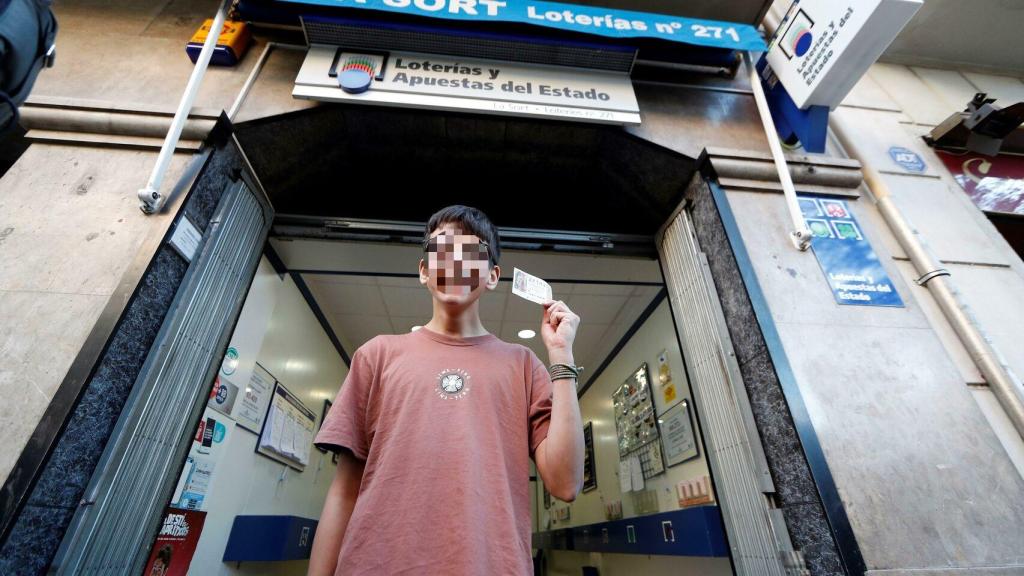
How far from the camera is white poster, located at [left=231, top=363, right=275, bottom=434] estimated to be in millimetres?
2420

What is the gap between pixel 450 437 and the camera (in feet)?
3.14

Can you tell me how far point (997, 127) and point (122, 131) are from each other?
4775 millimetres

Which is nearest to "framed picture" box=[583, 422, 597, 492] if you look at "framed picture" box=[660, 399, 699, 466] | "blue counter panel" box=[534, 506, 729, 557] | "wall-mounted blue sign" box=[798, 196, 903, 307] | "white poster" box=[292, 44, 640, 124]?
"blue counter panel" box=[534, 506, 729, 557]

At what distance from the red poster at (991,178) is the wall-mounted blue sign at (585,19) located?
155 centimetres

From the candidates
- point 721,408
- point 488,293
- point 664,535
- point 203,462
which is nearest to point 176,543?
point 203,462

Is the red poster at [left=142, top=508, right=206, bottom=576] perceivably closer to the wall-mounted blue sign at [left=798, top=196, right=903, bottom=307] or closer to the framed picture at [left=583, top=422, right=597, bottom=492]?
the wall-mounted blue sign at [left=798, top=196, right=903, bottom=307]

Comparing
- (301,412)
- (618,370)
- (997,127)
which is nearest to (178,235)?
(301,412)

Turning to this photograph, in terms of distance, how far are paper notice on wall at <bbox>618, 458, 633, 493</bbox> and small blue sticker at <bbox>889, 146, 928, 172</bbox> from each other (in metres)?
2.96

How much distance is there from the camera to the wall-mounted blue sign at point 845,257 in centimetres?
176

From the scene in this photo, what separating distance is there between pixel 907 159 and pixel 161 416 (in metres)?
4.04

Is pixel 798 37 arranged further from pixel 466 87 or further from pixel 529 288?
pixel 529 288

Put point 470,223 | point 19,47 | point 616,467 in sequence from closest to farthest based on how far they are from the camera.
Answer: point 19,47
point 470,223
point 616,467

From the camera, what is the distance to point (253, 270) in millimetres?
2123

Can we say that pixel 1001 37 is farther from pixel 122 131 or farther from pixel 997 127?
pixel 122 131
